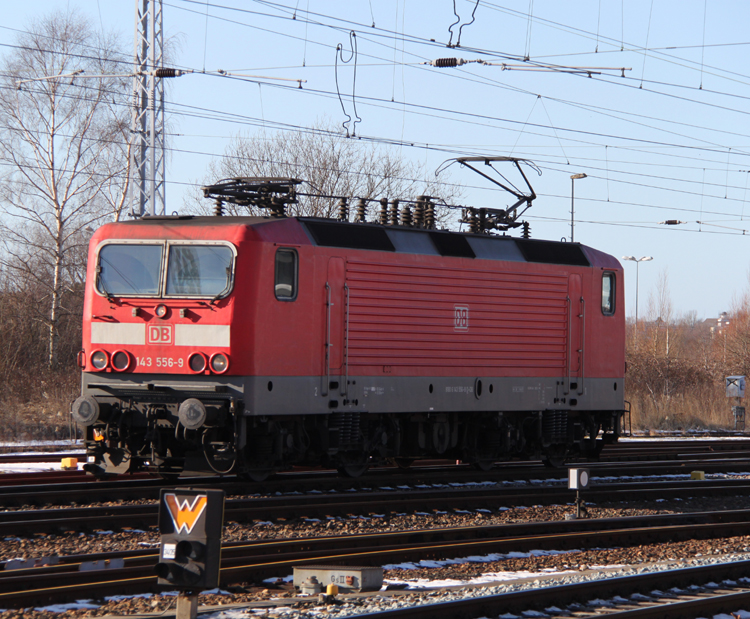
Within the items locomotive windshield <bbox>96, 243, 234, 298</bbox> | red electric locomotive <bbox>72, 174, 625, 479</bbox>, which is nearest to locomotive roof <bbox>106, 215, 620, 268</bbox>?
red electric locomotive <bbox>72, 174, 625, 479</bbox>

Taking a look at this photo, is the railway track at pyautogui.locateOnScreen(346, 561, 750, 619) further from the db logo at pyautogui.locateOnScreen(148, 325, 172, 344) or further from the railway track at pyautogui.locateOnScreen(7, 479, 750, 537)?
the db logo at pyautogui.locateOnScreen(148, 325, 172, 344)

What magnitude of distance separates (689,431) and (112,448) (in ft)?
76.6

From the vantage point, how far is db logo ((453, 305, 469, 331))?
1563 cm

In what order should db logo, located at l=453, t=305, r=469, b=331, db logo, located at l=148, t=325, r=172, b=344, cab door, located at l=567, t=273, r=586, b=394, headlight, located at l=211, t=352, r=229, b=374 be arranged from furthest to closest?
cab door, located at l=567, t=273, r=586, b=394 < db logo, located at l=453, t=305, r=469, b=331 < db logo, located at l=148, t=325, r=172, b=344 < headlight, located at l=211, t=352, r=229, b=374

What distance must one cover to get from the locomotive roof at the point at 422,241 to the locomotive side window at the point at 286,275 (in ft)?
1.52

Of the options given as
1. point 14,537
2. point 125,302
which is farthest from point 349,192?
point 14,537

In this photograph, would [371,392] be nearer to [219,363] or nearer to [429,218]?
[219,363]

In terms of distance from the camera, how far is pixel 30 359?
28.5 meters

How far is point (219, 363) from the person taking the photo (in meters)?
12.5

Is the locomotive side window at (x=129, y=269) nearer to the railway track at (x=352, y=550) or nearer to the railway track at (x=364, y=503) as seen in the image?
the railway track at (x=364, y=503)

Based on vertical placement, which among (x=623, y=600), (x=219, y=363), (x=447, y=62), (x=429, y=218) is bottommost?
(x=623, y=600)

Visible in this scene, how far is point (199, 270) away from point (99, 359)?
184cm

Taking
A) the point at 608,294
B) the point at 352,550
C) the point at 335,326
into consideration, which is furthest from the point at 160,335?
the point at 608,294

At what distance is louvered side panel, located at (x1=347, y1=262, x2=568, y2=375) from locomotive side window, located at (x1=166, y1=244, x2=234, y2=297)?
212 centimetres
